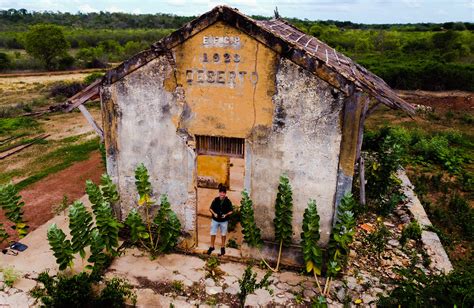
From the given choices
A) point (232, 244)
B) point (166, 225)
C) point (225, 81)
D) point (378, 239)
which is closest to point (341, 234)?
point (378, 239)

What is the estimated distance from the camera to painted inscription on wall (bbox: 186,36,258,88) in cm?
625

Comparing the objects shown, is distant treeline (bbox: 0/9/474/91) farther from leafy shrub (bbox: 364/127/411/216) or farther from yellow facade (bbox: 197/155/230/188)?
leafy shrub (bbox: 364/127/411/216)

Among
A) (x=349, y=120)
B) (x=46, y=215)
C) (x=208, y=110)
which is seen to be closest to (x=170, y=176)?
(x=208, y=110)

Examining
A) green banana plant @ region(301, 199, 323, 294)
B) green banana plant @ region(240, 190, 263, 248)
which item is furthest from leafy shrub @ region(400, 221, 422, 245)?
green banana plant @ region(240, 190, 263, 248)

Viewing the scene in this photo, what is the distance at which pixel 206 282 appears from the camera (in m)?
6.57

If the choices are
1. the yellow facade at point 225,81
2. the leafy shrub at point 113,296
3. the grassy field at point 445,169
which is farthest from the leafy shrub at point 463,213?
the leafy shrub at point 113,296

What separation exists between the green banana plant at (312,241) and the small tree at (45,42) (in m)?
36.9

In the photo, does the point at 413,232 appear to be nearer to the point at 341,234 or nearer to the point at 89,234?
Result: the point at 341,234

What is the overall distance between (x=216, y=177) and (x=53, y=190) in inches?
185

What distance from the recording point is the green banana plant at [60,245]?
5883mm

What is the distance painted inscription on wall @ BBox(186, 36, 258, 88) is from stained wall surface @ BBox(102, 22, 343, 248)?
0.05ft

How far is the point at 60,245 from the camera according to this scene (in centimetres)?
598

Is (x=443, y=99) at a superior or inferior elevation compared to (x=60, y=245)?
superior

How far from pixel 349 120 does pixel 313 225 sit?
177 cm
